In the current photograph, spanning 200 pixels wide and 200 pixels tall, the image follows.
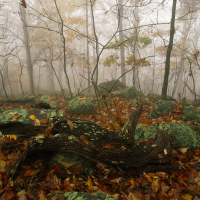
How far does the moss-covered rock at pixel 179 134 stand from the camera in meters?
2.55

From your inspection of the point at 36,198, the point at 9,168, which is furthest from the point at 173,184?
the point at 9,168

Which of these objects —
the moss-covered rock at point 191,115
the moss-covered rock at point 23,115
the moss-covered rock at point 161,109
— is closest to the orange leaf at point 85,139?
the moss-covered rock at point 23,115

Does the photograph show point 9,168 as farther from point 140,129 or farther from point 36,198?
point 140,129

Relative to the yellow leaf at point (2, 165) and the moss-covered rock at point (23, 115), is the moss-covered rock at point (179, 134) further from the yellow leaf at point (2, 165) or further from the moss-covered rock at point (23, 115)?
the yellow leaf at point (2, 165)

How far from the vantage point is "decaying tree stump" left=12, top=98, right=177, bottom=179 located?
6.71 feet

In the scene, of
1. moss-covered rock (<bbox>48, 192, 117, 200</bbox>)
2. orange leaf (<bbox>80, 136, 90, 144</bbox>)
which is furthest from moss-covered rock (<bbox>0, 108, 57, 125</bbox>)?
moss-covered rock (<bbox>48, 192, 117, 200</bbox>)

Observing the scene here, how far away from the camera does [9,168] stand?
1.81 m

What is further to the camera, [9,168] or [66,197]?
[9,168]

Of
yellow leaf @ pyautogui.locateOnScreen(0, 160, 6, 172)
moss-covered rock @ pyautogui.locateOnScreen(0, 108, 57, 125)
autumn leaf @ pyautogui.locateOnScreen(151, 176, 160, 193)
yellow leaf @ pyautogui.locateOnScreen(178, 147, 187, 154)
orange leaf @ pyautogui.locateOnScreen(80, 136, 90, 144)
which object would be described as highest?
moss-covered rock @ pyautogui.locateOnScreen(0, 108, 57, 125)

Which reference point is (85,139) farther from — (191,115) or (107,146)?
(191,115)

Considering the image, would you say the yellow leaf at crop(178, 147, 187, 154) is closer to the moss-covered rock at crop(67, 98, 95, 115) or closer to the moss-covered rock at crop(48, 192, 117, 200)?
the moss-covered rock at crop(48, 192, 117, 200)

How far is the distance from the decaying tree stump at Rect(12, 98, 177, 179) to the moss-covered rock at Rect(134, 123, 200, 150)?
0.34 meters

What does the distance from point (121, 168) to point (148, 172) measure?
1.42 ft

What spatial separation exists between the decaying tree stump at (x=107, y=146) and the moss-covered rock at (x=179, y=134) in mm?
339
